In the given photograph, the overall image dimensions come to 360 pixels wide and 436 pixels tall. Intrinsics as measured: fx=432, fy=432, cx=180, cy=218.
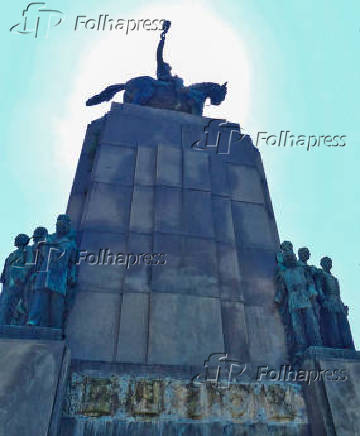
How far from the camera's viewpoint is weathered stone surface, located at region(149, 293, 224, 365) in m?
7.61

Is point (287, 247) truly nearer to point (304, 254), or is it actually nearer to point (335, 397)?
point (304, 254)

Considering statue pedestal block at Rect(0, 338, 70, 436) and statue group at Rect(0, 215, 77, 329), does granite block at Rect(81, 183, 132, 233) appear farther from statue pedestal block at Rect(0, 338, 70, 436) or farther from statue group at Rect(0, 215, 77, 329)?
statue pedestal block at Rect(0, 338, 70, 436)

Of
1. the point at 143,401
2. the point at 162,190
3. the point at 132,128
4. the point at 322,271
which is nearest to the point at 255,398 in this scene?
the point at 143,401

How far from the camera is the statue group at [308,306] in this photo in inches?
313

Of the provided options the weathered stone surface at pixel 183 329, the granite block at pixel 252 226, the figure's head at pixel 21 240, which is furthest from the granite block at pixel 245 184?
the figure's head at pixel 21 240

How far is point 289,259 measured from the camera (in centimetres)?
899

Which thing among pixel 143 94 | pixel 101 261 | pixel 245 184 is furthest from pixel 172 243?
pixel 143 94

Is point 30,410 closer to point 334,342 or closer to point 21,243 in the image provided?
point 21,243

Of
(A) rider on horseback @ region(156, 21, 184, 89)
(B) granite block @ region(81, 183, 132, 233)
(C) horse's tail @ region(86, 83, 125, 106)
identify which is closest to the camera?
(B) granite block @ region(81, 183, 132, 233)

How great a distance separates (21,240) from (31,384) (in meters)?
3.52

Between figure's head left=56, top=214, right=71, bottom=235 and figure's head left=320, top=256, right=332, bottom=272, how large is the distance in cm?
539

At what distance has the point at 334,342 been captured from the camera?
8008mm

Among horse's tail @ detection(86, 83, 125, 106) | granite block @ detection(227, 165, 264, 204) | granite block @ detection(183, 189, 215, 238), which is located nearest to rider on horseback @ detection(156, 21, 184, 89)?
horse's tail @ detection(86, 83, 125, 106)

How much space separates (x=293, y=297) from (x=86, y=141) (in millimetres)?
7325
